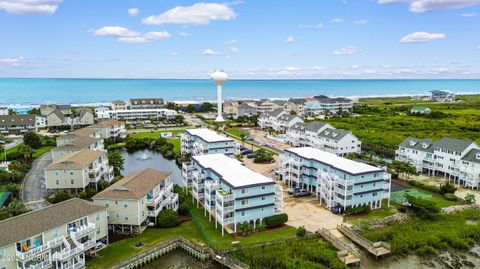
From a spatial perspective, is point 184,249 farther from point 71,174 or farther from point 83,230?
point 71,174

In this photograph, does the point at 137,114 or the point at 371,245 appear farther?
the point at 137,114

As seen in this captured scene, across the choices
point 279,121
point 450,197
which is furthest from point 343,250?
point 279,121

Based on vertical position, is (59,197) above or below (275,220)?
above

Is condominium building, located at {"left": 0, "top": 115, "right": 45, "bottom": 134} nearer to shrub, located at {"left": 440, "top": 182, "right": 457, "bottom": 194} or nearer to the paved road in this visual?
the paved road

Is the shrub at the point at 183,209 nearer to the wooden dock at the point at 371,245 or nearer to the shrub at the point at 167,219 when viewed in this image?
the shrub at the point at 167,219

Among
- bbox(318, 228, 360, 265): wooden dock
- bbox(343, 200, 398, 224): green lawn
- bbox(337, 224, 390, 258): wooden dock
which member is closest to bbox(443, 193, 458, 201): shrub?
bbox(343, 200, 398, 224): green lawn

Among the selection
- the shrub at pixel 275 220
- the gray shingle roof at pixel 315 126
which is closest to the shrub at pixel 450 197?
the shrub at pixel 275 220
